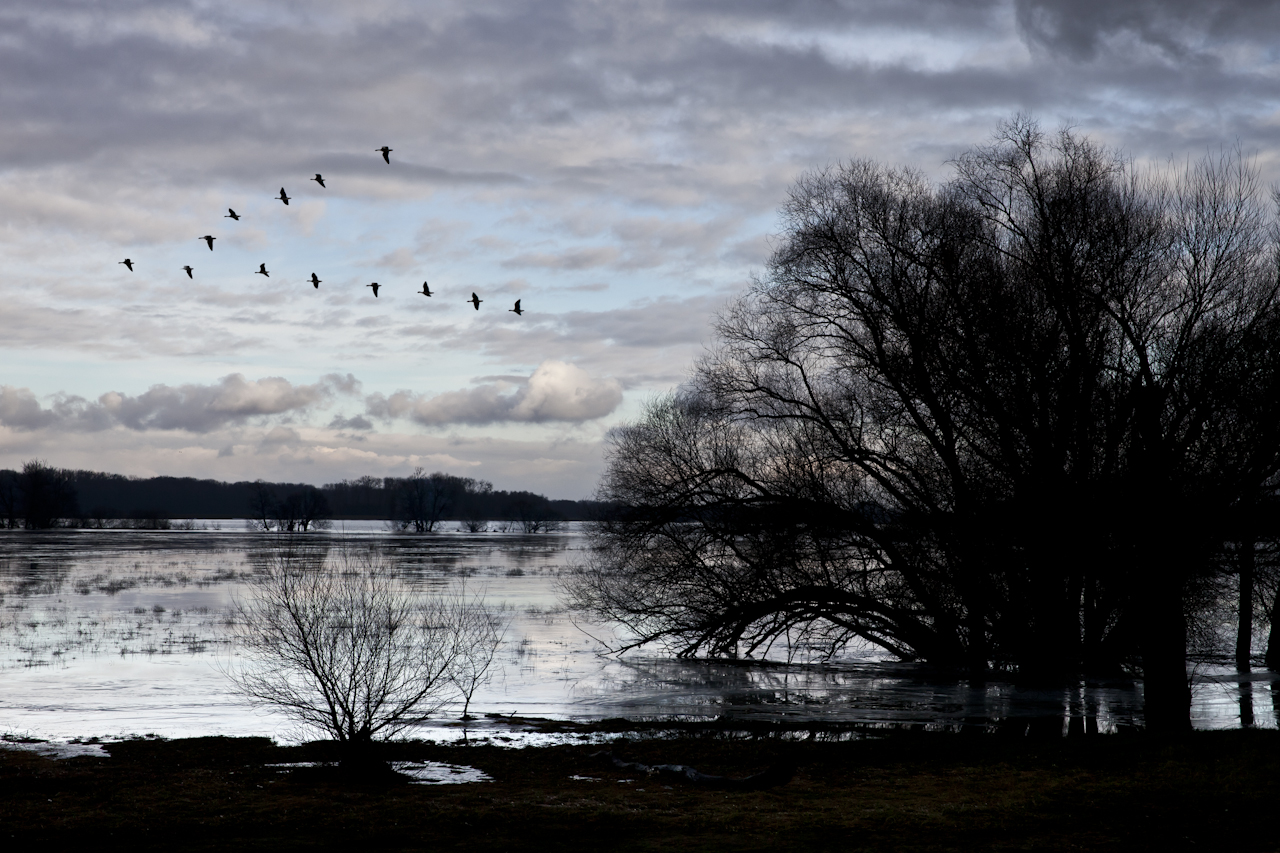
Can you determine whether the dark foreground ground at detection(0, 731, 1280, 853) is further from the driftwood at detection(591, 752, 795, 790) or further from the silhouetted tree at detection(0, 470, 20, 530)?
the silhouetted tree at detection(0, 470, 20, 530)

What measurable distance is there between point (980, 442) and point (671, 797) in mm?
14298

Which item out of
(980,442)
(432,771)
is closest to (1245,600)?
(980,442)

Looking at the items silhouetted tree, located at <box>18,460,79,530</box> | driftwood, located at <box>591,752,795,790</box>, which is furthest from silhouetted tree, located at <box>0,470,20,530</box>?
driftwood, located at <box>591,752,795,790</box>

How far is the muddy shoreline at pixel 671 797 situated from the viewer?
10.5 m

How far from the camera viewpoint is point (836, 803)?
12227 millimetres

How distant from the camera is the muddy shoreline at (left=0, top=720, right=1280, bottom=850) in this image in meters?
10.5

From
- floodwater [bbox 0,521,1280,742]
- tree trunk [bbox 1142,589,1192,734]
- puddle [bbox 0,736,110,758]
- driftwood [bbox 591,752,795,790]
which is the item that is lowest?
floodwater [bbox 0,521,1280,742]

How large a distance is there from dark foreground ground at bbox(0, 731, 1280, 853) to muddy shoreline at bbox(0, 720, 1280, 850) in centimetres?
4

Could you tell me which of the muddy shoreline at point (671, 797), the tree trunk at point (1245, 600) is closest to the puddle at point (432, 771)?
the muddy shoreline at point (671, 797)

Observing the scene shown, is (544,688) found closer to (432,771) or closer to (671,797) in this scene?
(432,771)

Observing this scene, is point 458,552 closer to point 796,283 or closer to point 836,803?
point 796,283

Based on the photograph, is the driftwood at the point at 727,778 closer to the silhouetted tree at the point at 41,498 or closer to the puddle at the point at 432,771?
the puddle at the point at 432,771

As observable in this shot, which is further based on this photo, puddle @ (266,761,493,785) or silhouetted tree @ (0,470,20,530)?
silhouetted tree @ (0,470,20,530)

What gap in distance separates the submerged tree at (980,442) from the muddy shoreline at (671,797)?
4.24 meters
